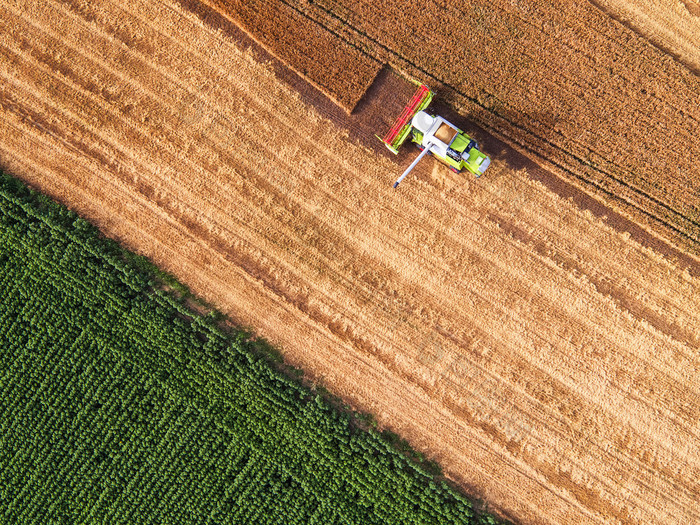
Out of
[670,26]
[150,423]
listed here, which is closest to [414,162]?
[670,26]

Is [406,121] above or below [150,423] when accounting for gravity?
above

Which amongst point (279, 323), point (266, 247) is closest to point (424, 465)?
point (279, 323)

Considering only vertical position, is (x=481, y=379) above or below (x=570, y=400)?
below

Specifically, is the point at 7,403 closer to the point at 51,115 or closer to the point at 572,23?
the point at 51,115

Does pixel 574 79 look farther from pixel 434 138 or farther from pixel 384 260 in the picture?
pixel 384 260

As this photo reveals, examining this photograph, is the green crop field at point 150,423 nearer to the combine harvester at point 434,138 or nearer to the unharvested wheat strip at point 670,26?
the combine harvester at point 434,138
